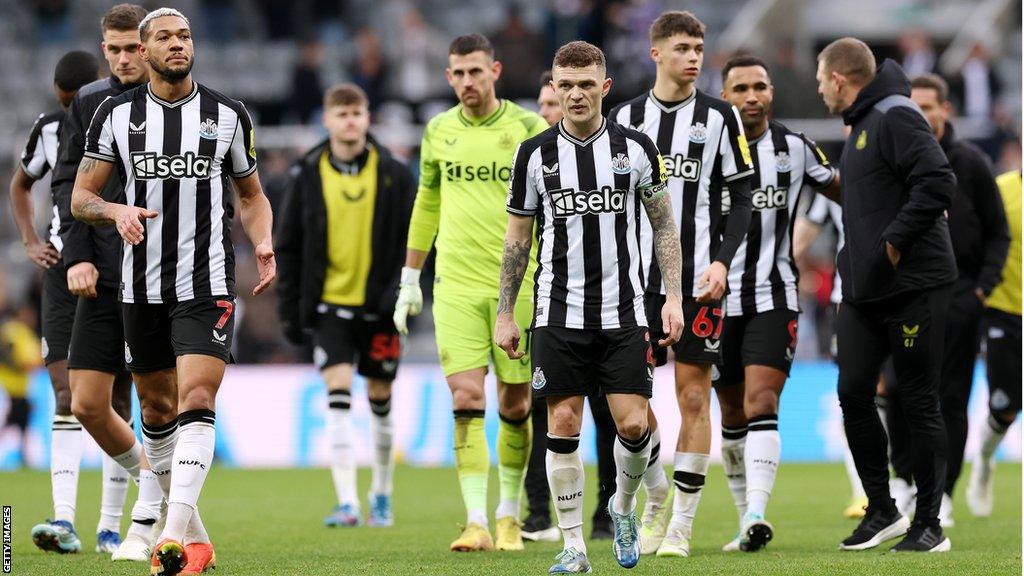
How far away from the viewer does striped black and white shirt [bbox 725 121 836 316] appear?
8.60 meters

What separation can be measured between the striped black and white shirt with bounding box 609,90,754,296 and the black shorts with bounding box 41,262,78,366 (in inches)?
123

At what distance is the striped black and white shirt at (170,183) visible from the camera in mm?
6992

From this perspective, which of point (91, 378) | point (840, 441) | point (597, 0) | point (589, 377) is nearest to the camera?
point (589, 377)

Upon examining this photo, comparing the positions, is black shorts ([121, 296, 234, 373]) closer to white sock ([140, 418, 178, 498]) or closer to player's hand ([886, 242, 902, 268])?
white sock ([140, 418, 178, 498])

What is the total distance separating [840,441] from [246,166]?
1053 cm

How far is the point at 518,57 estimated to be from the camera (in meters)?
20.8

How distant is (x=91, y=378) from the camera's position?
7.72 metres

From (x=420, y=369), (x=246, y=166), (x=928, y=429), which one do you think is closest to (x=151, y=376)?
(x=246, y=166)

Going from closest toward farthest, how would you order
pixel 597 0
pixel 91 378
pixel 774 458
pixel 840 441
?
pixel 91 378 < pixel 774 458 < pixel 840 441 < pixel 597 0

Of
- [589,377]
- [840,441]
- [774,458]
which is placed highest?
[589,377]

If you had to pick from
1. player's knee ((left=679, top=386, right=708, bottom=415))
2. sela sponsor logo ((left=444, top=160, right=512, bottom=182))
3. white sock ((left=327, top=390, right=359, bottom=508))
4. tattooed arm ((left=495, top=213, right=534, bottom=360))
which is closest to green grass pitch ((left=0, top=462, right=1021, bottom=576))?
white sock ((left=327, top=390, right=359, bottom=508))

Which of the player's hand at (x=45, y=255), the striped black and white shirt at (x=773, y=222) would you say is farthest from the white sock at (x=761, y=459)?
the player's hand at (x=45, y=255)

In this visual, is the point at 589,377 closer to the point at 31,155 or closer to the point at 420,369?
the point at 31,155

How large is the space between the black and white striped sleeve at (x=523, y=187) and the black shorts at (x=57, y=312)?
9.08 ft
